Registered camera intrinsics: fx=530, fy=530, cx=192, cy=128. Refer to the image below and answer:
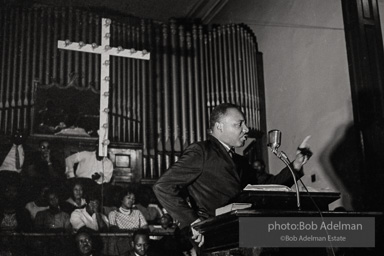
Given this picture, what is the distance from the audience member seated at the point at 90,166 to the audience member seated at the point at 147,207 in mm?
412

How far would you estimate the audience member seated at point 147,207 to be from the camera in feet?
19.1

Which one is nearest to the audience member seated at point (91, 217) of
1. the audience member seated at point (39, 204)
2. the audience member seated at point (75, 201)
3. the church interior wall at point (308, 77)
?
the audience member seated at point (75, 201)

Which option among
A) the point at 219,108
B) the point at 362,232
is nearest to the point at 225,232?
the point at 362,232

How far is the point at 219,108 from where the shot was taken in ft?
10.5

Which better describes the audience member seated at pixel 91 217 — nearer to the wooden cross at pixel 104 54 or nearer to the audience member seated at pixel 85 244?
the audience member seated at pixel 85 244

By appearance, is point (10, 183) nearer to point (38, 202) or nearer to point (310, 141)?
point (38, 202)

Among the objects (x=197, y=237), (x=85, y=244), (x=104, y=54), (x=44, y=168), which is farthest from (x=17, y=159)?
(x=197, y=237)

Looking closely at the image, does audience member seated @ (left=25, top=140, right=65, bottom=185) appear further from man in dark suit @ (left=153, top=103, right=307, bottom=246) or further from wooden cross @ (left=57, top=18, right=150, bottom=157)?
man in dark suit @ (left=153, top=103, right=307, bottom=246)

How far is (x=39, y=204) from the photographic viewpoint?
213 inches

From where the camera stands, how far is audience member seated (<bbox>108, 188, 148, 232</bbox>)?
5.52m

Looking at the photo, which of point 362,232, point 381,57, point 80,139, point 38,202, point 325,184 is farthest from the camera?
point 80,139

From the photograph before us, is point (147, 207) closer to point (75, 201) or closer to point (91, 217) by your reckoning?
point (91, 217)

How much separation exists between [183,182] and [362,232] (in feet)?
3.27

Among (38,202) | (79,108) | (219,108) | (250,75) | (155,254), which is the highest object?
(250,75)
